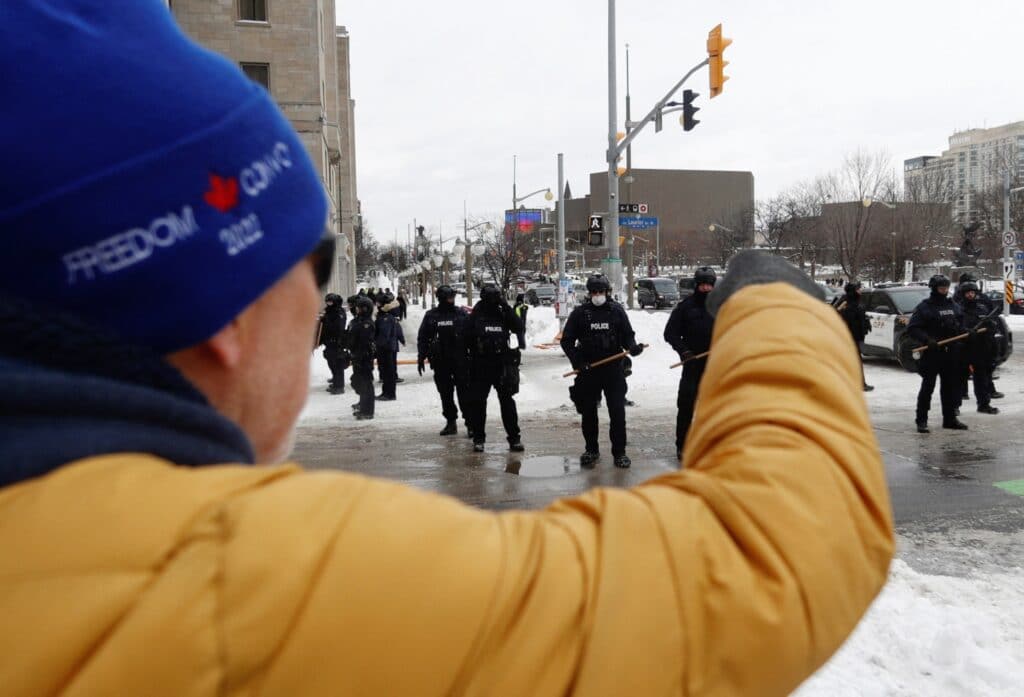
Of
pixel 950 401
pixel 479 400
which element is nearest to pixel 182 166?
pixel 479 400

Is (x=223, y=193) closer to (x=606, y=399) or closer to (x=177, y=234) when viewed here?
(x=177, y=234)

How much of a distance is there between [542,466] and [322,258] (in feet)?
27.6

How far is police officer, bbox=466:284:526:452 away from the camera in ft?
33.1

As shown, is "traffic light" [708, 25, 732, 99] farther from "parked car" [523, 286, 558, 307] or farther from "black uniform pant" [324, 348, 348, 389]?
"parked car" [523, 286, 558, 307]

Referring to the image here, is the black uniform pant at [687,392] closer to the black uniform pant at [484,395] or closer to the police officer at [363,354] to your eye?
the black uniform pant at [484,395]

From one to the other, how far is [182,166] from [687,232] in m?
93.6

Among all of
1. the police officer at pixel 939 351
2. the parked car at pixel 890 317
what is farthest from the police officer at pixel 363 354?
the parked car at pixel 890 317

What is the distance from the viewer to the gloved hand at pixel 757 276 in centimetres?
107

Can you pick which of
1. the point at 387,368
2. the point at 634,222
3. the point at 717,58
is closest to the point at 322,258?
the point at 387,368

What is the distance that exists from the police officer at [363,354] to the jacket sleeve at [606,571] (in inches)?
466

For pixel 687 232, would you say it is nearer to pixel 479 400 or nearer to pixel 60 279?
pixel 479 400

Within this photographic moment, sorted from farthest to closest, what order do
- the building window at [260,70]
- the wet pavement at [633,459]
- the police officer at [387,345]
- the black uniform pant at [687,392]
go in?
the building window at [260,70] < the police officer at [387,345] < the black uniform pant at [687,392] < the wet pavement at [633,459]

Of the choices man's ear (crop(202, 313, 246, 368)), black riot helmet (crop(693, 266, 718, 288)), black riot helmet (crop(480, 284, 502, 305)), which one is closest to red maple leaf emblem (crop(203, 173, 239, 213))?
man's ear (crop(202, 313, 246, 368))

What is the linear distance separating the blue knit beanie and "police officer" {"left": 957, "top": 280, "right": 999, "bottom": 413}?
471 inches
